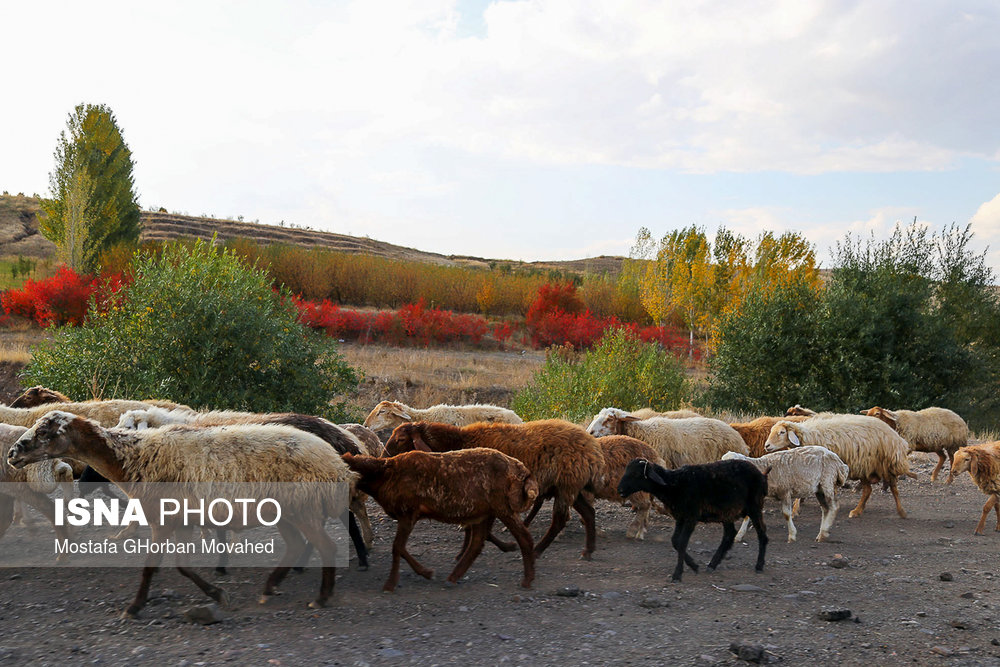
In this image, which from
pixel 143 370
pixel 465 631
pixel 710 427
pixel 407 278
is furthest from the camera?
pixel 407 278

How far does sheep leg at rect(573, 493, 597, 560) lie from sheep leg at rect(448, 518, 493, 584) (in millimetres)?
1589

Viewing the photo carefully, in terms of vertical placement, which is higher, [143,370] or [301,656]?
[143,370]

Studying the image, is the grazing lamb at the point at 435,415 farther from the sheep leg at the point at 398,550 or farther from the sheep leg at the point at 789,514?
the sheep leg at the point at 398,550

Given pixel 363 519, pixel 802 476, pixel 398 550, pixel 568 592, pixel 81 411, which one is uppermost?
pixel 802 476

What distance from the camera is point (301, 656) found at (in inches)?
215

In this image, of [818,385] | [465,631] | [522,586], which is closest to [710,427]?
[522,586]

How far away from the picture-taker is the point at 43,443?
656 cm

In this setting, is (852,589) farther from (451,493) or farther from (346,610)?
(346,610)

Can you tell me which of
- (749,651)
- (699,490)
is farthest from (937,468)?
Answer: (749,651)

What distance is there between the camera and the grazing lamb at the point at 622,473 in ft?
29.2

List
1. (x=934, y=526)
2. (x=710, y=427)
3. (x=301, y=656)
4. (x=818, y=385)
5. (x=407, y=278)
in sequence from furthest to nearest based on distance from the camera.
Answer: (x=407, y=278) < (x=818, y=385) < (x=710, y=427) < (x=934, y=526) < (x=301, y=656)

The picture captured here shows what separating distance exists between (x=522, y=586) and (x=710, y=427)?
5219 millimetres

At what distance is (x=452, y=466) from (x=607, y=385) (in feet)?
41.0

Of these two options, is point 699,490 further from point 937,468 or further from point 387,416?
point 937,468
